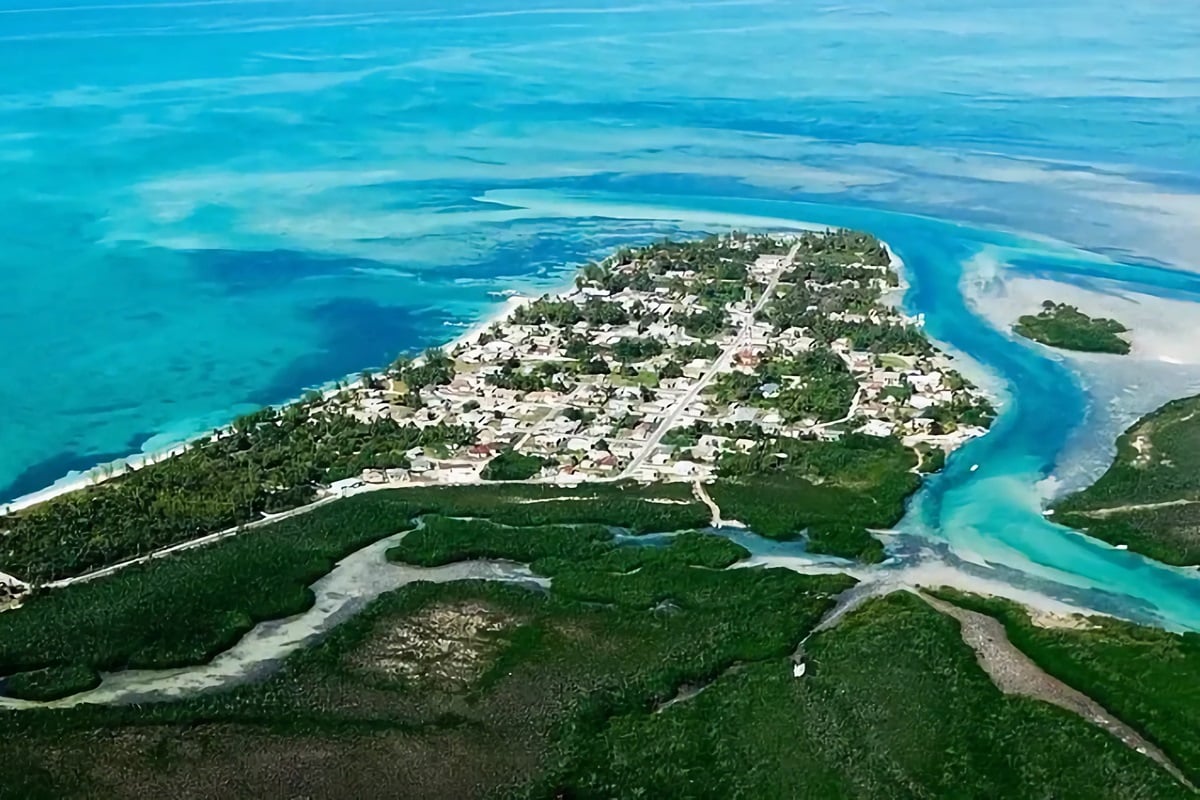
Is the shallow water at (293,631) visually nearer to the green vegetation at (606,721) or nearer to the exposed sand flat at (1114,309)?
the green vegetation at (606,721)

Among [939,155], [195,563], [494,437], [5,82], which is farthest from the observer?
[5,82]

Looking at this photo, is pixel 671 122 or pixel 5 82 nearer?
pixel 671 122

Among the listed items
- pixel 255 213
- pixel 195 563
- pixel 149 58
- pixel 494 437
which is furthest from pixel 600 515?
pixel 149 58

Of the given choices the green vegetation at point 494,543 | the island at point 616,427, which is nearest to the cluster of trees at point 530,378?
the island at point 616,427

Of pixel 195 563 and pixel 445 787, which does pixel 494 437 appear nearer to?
pixel 195 563

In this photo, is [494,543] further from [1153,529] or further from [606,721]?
[1153,529]

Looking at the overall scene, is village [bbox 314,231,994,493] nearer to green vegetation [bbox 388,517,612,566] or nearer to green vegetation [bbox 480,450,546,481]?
green vegetation [bbox 480,450,546,481]

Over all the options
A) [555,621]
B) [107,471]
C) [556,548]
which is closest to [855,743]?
[555,621]
